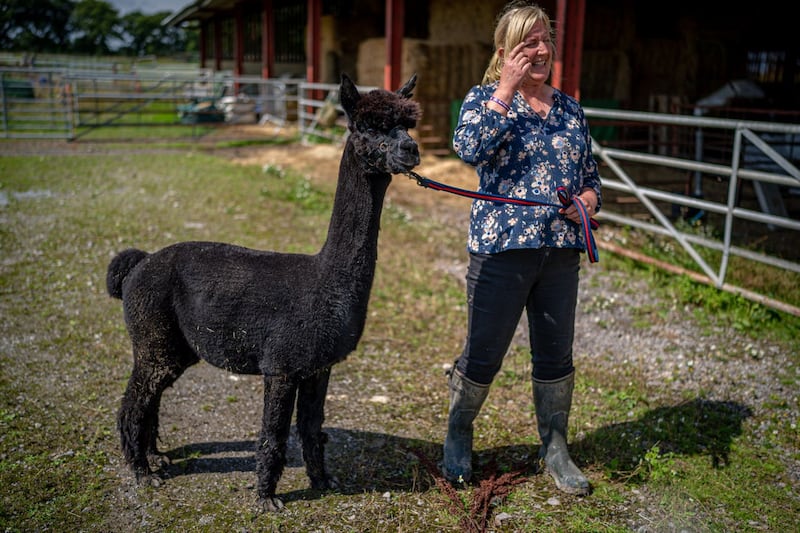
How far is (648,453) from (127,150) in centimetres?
1431

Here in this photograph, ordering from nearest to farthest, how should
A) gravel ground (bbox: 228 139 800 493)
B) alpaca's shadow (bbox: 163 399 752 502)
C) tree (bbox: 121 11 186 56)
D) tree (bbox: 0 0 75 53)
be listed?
1. alpaca's shadow (bbox: 163 399 752 502)
2. gravel ground (bbox: 228 139 800 493)
3. tree (bbox: 0 0 75 53)
4. tree (bbox: 121 11 186 56)

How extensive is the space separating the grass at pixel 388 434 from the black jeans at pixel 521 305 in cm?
67

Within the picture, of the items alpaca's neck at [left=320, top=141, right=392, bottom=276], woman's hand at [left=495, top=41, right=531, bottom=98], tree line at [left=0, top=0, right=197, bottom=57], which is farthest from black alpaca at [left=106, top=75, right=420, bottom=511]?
tree line at [left=0, top=0, right=197, bottom=57]

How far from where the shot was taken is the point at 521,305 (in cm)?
324

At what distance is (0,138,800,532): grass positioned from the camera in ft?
10.5

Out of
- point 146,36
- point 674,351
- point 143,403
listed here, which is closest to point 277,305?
point 143,403

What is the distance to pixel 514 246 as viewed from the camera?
3.05 m

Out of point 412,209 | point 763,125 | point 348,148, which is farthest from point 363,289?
point 412,209

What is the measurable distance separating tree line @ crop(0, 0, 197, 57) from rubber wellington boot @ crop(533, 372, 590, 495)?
6022 cm

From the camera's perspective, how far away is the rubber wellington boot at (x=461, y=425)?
11.2 feet

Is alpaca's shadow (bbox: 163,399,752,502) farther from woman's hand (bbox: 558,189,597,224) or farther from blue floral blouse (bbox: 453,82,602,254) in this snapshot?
woman's hand (bbox: 558,189,597,224)

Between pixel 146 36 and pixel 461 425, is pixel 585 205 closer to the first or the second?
pixel 461 425

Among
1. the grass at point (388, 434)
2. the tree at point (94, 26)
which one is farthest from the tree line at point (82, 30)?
the grass at point (388, 434)

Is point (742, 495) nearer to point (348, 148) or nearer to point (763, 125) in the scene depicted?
point (348, 148)
